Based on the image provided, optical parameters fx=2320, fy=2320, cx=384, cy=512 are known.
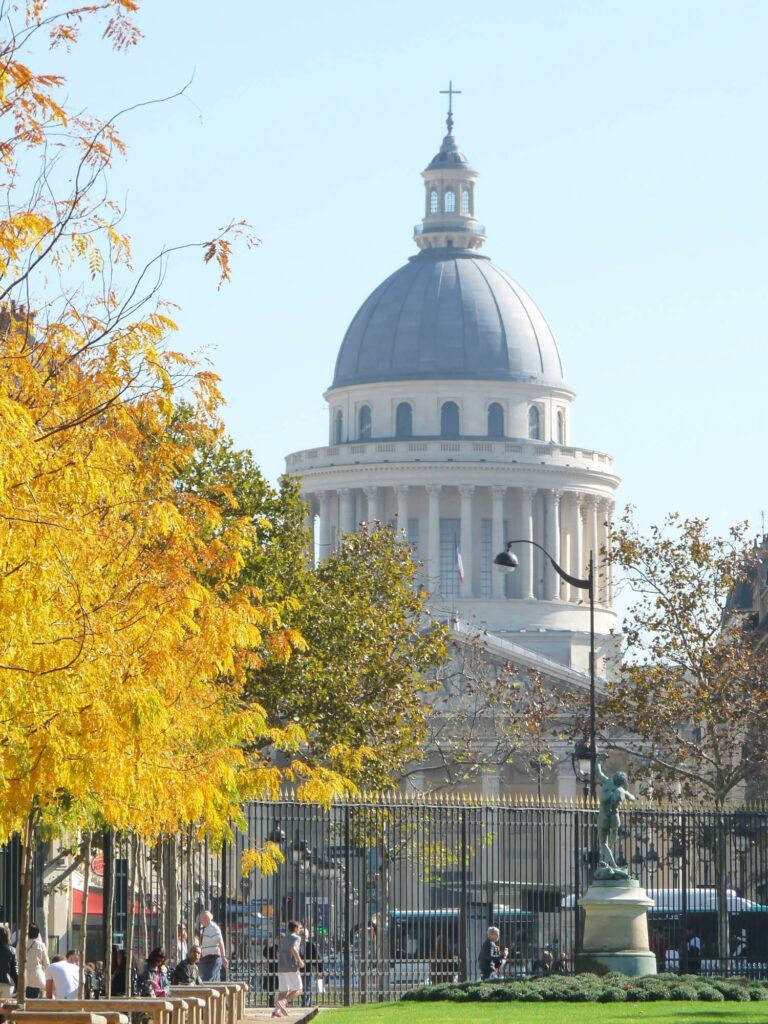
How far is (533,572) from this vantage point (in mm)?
126812

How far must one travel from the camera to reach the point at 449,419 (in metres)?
133

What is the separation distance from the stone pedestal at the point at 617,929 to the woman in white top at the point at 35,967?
28.2 ft

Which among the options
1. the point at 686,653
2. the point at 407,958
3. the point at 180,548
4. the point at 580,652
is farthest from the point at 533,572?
the point at 180,548

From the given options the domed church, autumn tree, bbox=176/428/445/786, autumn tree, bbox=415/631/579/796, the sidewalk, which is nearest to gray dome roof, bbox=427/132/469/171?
the domed church

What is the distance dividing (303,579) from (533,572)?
254 feet

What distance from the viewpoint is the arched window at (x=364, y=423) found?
13362cm

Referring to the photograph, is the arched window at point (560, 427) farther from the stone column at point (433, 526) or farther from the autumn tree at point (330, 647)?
the autumn tree at point (330, 647)

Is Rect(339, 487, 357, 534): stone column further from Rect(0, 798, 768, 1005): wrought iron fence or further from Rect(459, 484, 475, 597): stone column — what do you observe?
Rect(0, 798, 768, 1005): wrought iron fence

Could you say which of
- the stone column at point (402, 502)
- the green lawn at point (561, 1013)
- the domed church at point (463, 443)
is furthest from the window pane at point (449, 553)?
the green lawn at point (561, 1013)

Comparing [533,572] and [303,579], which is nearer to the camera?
[303,579]

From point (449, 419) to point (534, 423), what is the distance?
17.2 feet

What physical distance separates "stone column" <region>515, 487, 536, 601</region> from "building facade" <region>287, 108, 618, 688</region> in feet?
0.37

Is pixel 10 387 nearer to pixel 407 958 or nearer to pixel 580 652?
pixel 407 958

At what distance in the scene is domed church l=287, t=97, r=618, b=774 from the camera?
129375 mm
